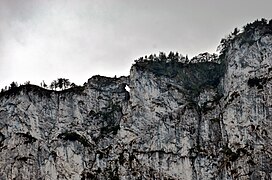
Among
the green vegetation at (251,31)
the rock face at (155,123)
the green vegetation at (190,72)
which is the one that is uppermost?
the green vegetation at (251,31)

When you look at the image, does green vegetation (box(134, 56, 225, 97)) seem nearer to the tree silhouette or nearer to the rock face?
the rock face

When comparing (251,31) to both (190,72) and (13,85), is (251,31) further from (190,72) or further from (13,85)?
(13,85)

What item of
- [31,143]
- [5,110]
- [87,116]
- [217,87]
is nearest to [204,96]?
[217,87]

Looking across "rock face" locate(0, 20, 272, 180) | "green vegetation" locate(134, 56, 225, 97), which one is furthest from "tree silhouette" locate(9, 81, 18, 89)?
"green vegetation" locate(134, 56, 225, 97)

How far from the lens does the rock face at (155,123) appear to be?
2566 inches

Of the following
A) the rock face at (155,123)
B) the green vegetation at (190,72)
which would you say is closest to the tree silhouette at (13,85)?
the rock face at (155,123)

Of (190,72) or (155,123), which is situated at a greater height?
(190,72)

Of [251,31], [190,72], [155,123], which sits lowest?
[155,123]

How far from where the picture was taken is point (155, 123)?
235ft

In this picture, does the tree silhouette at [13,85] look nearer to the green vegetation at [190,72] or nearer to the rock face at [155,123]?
the rock face at [155,123]

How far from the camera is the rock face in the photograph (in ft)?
214

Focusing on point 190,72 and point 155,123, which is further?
A: point 190,72

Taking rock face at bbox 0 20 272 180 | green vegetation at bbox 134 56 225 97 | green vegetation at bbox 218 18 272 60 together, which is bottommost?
rock face at bbox 0 20 272 180

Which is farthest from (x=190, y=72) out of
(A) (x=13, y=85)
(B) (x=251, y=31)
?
(A) (x=13, y=85)
